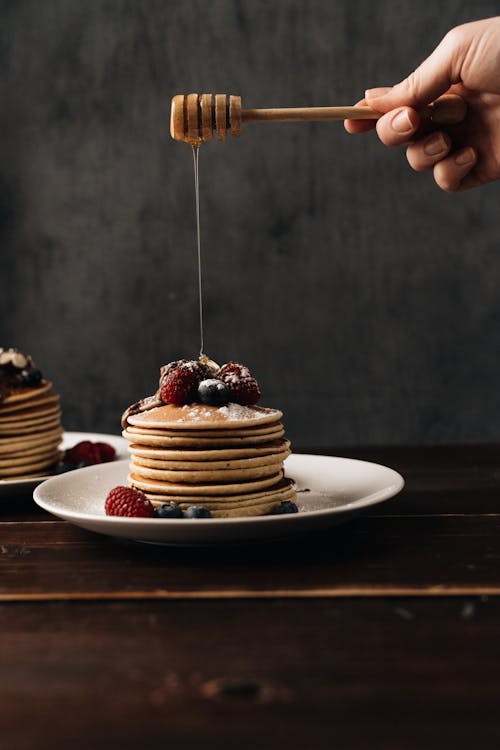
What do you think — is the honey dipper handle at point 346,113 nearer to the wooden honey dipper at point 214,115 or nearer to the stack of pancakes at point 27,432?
the wooden honey dipper at point 214,115

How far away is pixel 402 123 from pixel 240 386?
801mm

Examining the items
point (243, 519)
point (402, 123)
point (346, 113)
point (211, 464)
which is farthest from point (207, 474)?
point (402, 123)

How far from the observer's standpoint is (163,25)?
4.16 m

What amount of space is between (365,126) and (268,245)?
186cm

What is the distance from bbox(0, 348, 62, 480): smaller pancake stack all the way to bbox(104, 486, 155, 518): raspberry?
646 mm

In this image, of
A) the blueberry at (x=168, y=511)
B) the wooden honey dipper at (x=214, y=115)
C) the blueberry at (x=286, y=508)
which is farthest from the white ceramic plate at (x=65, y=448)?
the wooden honey dipper at (x=214, y=115)

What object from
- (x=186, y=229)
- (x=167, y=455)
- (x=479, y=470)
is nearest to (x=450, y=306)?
(x=186, y=229)

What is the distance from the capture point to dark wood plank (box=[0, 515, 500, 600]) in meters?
1.26

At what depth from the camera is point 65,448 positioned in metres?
2.50

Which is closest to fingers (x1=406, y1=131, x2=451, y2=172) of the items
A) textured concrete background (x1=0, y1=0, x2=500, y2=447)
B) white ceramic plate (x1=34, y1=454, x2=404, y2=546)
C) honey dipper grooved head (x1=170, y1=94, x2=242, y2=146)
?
honey dipper grooved head (x1=170, y1=94, x2=242, y2=146)

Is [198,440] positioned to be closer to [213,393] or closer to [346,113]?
[213,393]

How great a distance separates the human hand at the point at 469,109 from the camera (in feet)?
6.64

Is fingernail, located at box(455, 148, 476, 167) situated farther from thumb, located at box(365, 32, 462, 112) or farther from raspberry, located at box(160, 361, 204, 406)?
raspberry, located at box(160, 361, 204, 406)

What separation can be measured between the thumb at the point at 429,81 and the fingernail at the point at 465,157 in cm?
30
